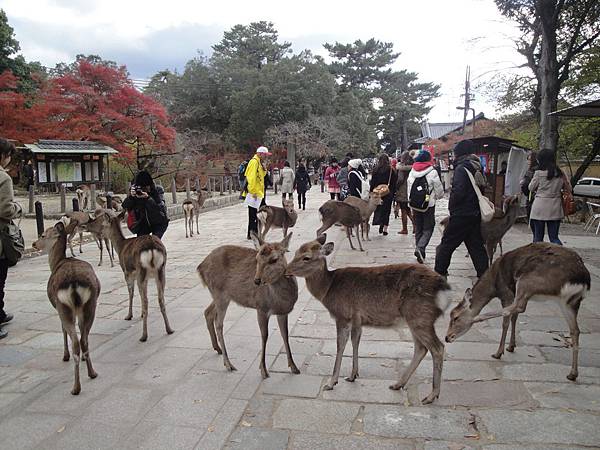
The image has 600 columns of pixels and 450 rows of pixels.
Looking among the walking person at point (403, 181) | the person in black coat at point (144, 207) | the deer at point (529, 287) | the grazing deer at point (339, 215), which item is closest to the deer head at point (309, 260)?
the deer at point (529, 287)

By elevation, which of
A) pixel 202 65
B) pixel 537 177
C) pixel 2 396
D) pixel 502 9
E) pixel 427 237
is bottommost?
pixel 2 396

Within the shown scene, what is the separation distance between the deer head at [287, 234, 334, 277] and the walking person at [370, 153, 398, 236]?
638 cm

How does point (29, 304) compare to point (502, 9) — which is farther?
point (502, 9)

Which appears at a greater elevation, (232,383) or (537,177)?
Answer: (537,177)

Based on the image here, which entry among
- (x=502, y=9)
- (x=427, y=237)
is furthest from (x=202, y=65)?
(x=427, y=237)

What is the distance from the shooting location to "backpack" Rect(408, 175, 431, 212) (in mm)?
6391

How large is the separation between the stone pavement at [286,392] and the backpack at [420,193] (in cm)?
200

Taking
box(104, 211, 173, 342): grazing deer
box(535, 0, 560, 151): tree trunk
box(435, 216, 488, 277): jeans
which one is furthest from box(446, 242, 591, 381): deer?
box(535, 0, 560, 151): tree trunk

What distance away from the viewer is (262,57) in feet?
110

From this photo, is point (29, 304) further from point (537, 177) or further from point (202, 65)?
point (202, 65)

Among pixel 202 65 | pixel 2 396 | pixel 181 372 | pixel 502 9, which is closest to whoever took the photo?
pixel 2 396

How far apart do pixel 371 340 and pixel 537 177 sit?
155 inches

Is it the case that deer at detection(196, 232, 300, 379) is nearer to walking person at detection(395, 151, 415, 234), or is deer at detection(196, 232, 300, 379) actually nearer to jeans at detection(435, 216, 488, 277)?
jeans at detection(435, 216, 488, 277)

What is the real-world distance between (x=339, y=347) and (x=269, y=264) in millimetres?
786
